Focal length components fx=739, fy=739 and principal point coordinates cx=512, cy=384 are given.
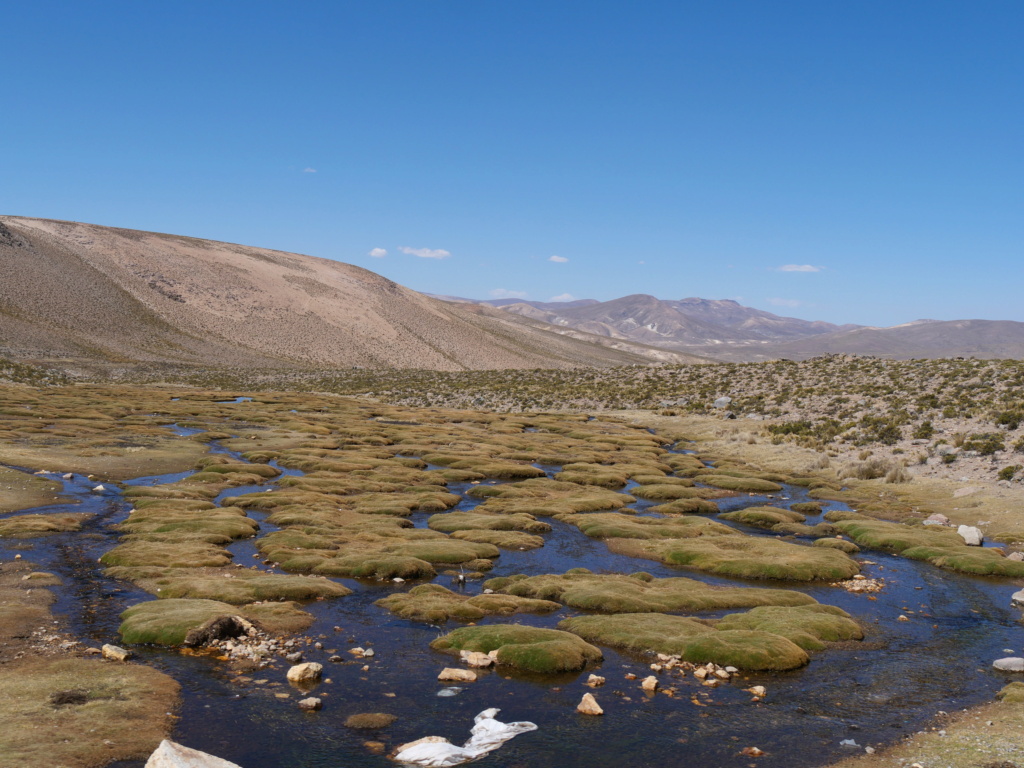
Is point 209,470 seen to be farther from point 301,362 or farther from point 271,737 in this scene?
point 301,362

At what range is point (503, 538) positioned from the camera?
30.2 metres

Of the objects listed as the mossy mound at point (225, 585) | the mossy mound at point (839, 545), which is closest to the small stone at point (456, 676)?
the mossy mound at point (225, 585)

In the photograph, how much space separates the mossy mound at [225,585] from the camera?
2209 centimetres

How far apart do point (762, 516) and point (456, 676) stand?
22.4 m

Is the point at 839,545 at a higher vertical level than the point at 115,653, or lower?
higher

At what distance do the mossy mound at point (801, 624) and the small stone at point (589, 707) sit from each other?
6340mm

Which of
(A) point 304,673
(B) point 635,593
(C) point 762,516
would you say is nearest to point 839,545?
(C) point 762,516

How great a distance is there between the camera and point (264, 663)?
695 inches

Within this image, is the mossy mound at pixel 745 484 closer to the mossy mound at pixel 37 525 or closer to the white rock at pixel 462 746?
the white rock at pixel 462 746

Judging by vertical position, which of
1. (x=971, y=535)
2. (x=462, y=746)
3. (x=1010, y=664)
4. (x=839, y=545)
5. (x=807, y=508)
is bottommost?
(x=462, y=746)

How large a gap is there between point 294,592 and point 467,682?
25.8 feet

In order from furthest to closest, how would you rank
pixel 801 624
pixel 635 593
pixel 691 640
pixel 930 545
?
pixel 930 545 → pixel 635 593 → pixel 801 624 → pixel 691 640

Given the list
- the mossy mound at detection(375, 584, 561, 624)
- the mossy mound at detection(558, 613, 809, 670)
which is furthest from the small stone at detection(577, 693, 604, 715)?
the mossy mound at detection(375, 584, 561, 624)

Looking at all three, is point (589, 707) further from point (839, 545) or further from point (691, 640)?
point (839, 545)
